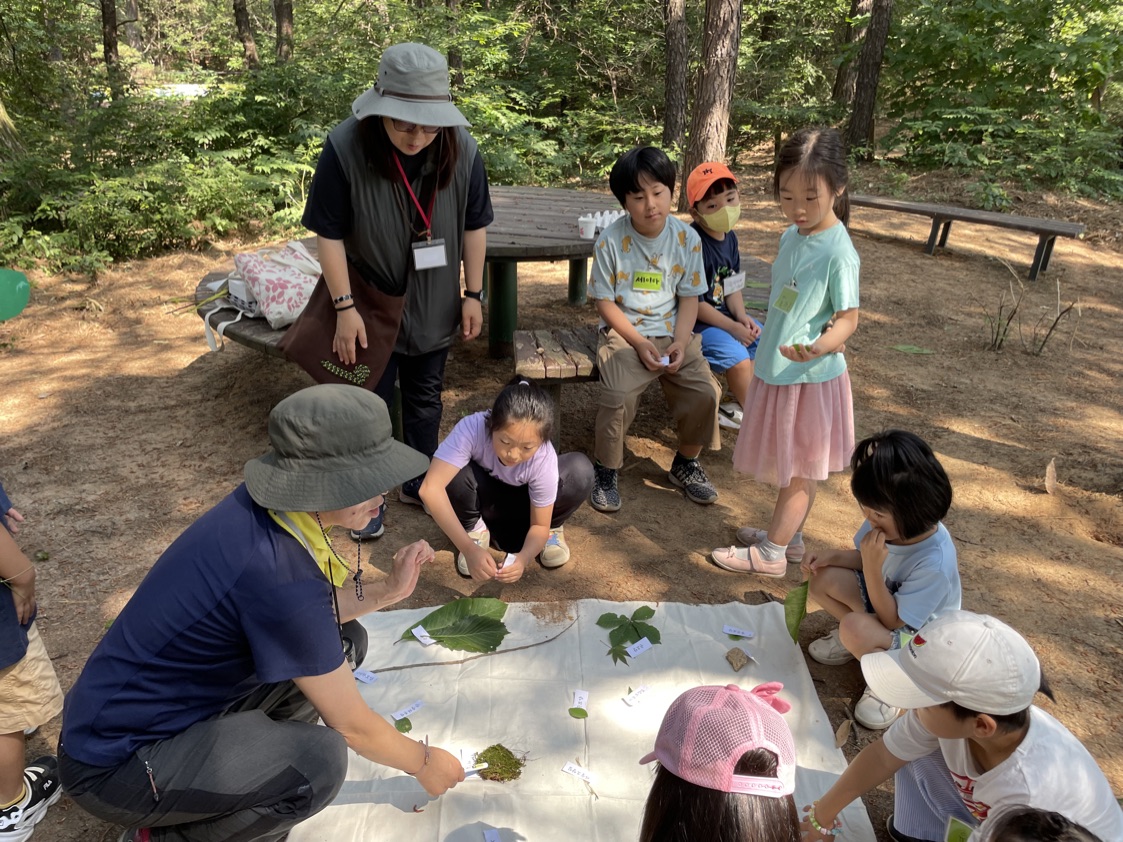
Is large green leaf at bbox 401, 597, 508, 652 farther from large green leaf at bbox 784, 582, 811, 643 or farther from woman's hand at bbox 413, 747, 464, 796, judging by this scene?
large green leaf at bbox 784, 582, 811, 643

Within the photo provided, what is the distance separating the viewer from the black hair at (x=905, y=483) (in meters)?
1.90

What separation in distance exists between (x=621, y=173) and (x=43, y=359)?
153 inches

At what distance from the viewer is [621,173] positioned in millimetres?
2977

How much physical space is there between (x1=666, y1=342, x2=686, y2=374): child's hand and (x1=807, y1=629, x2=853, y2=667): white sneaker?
123 centimetres

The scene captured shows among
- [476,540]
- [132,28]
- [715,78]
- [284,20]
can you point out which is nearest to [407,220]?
[476,540]

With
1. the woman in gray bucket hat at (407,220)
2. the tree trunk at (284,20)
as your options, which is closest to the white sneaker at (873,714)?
the woman in gray bucket hat at (407,220)

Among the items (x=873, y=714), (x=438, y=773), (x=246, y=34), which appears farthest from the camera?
(x=246, y=34)

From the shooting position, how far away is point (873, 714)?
2201 mm

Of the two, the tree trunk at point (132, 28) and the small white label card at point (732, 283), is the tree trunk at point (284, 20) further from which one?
the tree trunk at point (132, 28)

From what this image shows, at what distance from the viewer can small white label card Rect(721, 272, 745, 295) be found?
141 inches

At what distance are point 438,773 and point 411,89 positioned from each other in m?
2.00

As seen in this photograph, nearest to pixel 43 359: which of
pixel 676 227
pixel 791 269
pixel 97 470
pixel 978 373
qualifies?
pixel 97 470

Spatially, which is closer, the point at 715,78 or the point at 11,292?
the point at 11,292

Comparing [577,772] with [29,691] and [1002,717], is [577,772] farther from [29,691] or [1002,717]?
[29,691]
